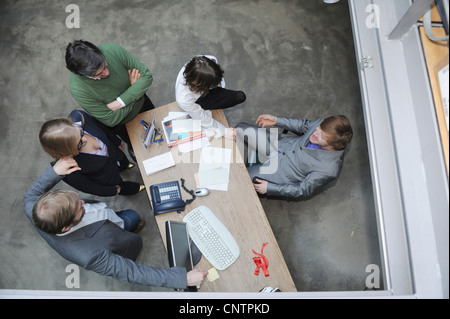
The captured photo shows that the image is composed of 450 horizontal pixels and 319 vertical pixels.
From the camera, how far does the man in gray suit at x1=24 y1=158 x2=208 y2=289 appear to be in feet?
6.10

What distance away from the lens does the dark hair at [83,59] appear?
1.98m

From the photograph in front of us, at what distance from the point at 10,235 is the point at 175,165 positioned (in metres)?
1.89

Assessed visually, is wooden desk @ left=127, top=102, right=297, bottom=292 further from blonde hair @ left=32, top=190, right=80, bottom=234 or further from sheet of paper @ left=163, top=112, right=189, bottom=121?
blonde hair @ left=32, top=190, right=80, bottom=234

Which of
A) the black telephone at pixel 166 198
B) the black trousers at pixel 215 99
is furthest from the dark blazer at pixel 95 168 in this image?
the black trousers at pixel 215 99

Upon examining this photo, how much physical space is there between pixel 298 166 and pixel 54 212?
1705mm

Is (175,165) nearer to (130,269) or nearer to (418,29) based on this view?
(130,269)

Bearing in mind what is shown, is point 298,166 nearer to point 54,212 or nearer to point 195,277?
point 195,277

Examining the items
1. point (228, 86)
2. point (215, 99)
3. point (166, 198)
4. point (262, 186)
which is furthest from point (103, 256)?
point (228, 86)

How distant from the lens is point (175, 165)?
2.37m

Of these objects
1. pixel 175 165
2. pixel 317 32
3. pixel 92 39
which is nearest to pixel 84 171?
pixel 175 165

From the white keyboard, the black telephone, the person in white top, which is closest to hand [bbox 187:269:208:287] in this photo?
the white keyboard

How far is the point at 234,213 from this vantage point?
2.27 meters

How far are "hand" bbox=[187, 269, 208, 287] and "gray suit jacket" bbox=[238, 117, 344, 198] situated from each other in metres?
0.86

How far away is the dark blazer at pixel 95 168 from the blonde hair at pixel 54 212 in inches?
13.4
